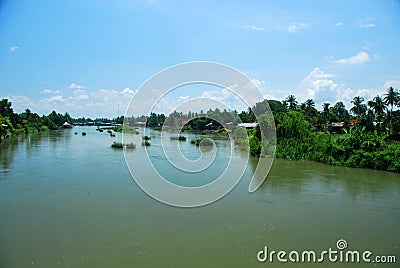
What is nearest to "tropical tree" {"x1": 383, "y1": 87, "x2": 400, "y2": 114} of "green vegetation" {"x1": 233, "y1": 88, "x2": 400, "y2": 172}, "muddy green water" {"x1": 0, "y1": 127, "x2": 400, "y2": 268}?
"green vegetation" {"x1": 233, "y1": 88, "x2": 400, "y2": 172}

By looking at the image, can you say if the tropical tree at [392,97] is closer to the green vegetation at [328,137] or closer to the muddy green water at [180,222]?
the green vegetation at [328,137]

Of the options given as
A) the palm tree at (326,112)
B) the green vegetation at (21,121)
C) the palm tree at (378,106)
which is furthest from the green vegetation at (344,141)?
the green vegetation at (21,121)

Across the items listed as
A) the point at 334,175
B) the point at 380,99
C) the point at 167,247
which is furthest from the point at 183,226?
the point at 380,99

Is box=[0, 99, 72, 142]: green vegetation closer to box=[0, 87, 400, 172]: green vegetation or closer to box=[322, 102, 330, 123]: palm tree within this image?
box=[0, 87, 400, 172]: green vegetation

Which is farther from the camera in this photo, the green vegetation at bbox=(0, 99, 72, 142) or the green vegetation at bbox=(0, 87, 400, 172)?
the green vegetation at bbox=(0, 99, 72, 142)

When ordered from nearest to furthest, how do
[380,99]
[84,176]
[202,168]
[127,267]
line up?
[127,267]
[84,176]
[202,168]
[380,99]

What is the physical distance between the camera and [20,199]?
7.00 m

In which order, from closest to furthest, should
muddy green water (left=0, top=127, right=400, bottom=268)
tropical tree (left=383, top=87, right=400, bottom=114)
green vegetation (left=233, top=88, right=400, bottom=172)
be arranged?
muddy green water (left=0, top=127, right=400, bottom=268) → green vegetation (left=233, top=88, right=400, bottom=172) → tropical tree (left=383, top=87, right=400, bottom=114)

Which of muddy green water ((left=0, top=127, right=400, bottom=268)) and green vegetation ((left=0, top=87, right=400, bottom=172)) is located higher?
green vegetation ((left=0, top=87, right=400, bottom=172))

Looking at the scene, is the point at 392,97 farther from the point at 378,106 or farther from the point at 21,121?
the point at 21,121

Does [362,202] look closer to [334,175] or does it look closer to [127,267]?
[334,175]

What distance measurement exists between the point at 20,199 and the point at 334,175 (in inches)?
363

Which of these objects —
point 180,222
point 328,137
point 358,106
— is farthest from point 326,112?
point 180,222

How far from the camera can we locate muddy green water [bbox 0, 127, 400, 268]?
454 cm
